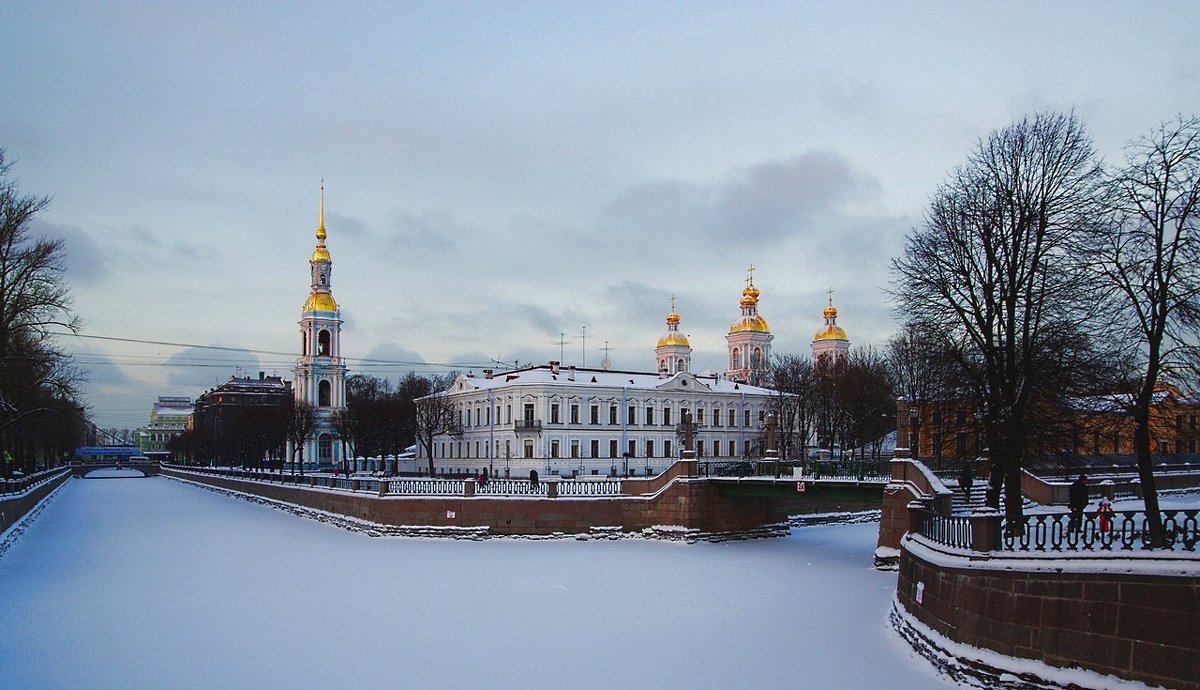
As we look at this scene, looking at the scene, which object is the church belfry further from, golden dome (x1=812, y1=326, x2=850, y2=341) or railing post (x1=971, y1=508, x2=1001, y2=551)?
railing post (x1=971, y1=508, x2=1001, y2=551)

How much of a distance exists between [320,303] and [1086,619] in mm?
96263

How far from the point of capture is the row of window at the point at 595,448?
66.4 metres

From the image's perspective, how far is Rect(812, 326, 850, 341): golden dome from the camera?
10288cm

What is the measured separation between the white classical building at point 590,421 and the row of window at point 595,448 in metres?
0.07

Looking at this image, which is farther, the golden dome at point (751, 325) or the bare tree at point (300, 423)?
the golden dome at point (751, 325)

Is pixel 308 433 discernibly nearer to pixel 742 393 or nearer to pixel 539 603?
pixel 742 393

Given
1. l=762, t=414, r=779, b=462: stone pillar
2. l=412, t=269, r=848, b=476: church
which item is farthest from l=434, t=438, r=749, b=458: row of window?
l=762, t=414, r=779, b=462: stone pillar

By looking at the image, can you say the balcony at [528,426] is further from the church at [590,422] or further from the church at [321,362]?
the church at [321,362]

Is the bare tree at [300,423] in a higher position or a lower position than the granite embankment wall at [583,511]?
higher

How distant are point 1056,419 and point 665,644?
12302mm

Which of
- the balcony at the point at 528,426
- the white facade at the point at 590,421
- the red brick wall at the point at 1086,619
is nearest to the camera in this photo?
the red brick wall at the point at 1086,619

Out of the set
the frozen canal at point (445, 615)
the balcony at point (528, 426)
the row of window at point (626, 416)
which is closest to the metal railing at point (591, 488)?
the frozen canal at point (445, 615)

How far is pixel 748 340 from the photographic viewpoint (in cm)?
10138

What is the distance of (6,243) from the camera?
3400cm
